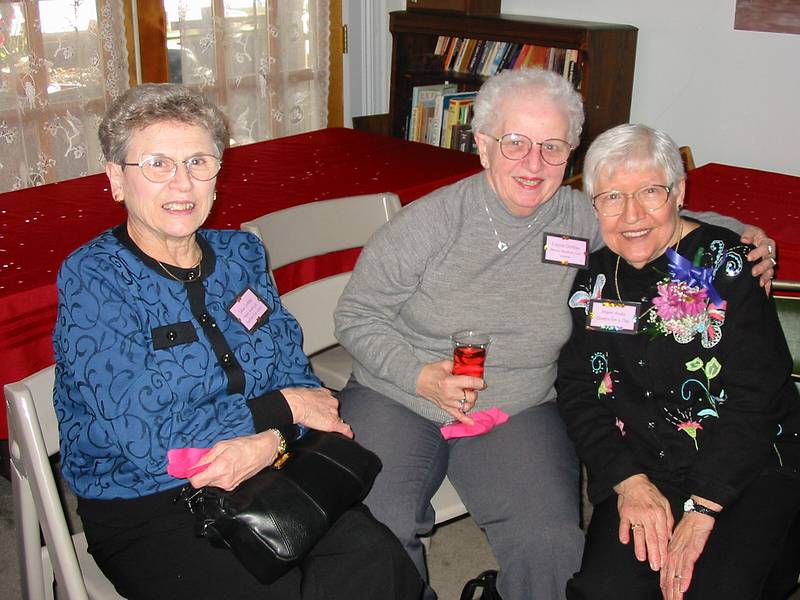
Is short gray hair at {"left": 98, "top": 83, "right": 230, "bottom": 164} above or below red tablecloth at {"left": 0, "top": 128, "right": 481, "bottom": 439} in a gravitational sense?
above

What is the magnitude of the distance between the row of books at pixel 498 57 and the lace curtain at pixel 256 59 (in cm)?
77

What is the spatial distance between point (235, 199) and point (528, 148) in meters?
1.27

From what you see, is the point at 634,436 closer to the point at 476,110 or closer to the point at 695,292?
the point at 695,292

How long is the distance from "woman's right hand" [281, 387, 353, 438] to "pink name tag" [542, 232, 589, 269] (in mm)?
589

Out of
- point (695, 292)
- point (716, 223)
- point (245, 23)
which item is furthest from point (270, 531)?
point (245, 23)

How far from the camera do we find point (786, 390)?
1.74 meters

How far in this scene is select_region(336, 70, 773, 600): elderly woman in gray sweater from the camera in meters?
A: 1.80

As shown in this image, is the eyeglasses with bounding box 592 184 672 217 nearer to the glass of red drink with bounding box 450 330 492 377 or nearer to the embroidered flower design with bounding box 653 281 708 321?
the embroidered flower design with bounding box 653 281 708 321

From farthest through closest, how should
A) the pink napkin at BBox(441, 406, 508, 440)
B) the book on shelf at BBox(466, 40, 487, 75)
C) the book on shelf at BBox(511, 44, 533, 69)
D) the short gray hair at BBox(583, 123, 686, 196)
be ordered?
the book on shelf at BBox(466, 40, 487, 75) → the book on shelf at BBox(511, 44, 533, 69) → the pink napkin at BBox(441, 406, 508, 440) → the short gray hair at BBox(583, 123, 686, 196)

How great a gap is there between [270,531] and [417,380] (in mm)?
530

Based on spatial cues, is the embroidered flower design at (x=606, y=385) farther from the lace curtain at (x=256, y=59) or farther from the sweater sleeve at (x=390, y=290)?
the lace curtain at (x=256, y=59)

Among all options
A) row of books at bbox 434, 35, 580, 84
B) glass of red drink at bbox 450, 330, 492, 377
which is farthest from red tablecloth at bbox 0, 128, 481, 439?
row of books at bbox 434, 35, 580, 84

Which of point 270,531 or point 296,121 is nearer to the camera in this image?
point 270,531

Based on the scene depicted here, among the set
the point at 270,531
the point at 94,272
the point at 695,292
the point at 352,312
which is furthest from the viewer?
the point at 352,312
